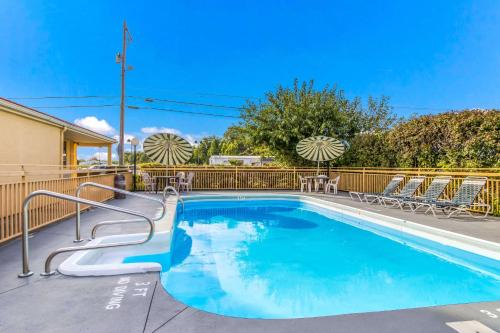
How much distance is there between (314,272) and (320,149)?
28.7 feet

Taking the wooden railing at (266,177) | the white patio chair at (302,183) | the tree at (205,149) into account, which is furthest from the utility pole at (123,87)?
the tree at (205,149)

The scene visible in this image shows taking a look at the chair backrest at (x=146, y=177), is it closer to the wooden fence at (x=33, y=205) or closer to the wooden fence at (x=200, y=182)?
the wooden fence at (x=200, y=182)

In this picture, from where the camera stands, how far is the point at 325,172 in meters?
14.9

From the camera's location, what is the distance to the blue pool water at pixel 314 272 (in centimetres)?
335

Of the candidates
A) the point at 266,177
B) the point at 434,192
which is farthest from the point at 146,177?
the point at 434,192

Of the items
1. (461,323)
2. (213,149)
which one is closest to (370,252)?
(461,323)

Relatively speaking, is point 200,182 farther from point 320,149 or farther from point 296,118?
point 320,149

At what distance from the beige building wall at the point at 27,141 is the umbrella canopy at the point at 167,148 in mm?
2996

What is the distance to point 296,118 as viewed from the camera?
47.9ft

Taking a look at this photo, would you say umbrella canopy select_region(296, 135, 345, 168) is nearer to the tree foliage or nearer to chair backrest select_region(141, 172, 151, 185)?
the tree foliage

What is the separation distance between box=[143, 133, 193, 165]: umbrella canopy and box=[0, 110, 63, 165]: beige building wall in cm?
300

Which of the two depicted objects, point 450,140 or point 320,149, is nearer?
point 450,140

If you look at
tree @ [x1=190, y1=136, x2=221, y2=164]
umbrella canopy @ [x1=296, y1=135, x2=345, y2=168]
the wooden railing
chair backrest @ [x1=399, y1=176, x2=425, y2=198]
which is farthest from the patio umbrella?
tree @ [x1=190, y1=136, x2=221, y2=164]

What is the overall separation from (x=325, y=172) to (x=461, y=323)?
510 inches
